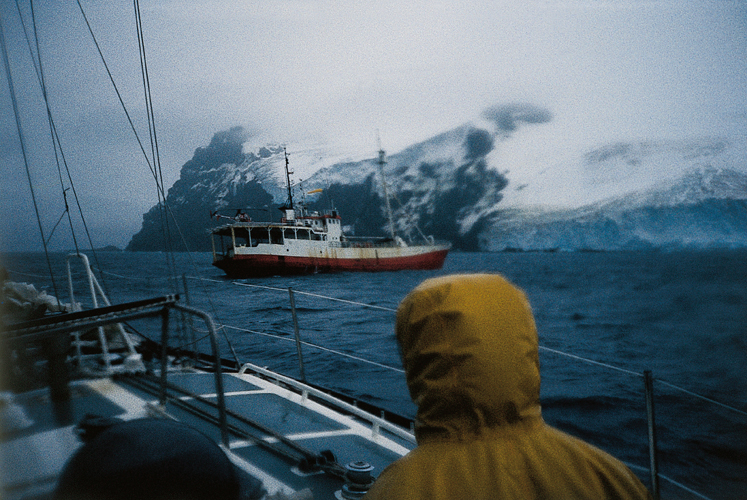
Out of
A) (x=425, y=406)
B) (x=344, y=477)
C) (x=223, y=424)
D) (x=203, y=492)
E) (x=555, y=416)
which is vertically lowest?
(x=555, y=416)

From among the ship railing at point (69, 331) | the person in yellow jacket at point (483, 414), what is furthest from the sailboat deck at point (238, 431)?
the person in yellow jacket at point (483, 414)

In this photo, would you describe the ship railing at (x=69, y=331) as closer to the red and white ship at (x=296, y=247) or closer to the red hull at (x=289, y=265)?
the red and white ship at (x=296, y=247)

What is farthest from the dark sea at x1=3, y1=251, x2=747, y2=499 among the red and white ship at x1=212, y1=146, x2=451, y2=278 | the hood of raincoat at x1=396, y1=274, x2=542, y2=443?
the red and white ship at x1=212, y1=146, x2=451, y2=278

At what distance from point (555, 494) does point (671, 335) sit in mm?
11814

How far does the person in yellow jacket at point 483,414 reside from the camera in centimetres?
37

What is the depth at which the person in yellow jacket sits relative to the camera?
37 cm

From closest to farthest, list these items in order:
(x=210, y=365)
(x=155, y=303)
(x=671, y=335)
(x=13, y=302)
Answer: (x=155, y=303) < (x=13, y=302) < (x=210, y=365) < (x=671, y=335)

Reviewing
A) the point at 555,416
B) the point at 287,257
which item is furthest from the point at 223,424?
the point at 287,257

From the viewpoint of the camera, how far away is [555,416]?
11.1 ft

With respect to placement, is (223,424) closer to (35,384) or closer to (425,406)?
(35,384)

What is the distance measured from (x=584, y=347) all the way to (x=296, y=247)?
8.34 m

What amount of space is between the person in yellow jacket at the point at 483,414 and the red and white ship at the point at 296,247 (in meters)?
10.3

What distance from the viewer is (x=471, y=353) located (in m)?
0.39

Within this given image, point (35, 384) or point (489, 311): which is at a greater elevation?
point (489, 311)
